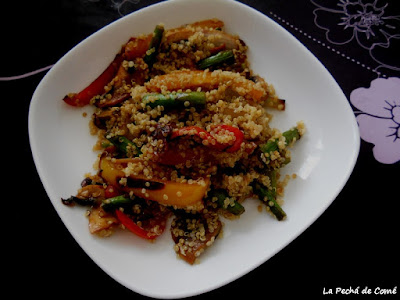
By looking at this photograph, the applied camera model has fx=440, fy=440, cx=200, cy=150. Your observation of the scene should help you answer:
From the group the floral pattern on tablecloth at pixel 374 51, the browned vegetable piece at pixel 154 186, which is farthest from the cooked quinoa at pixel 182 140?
the floral pattern on tablecloth at pixel 374 51

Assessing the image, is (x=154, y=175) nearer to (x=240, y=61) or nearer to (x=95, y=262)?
(x=95, y=262)

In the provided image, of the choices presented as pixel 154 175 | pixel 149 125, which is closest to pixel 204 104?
pixel 149 125


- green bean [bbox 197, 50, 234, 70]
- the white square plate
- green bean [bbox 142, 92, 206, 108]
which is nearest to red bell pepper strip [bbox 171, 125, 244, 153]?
green bean [bbox 142, 92, 206, 108]

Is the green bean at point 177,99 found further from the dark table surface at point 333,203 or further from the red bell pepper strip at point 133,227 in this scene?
the dark table surface at point 333,203

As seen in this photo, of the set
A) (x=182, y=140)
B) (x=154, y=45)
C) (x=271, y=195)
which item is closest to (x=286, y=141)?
(x=271, y=195)

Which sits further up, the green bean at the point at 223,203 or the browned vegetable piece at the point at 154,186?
the browned vegetable piece at the point at 154,186

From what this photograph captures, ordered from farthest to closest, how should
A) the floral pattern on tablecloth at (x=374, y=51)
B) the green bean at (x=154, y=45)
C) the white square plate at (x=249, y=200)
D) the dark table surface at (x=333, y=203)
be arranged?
the floral pattern on tablecloth at (x=374, y=51)
the green bean at (x=154, y=45)
the dark table surface at (x=333, y=203)
the white square plate at (x=249, y=200)
